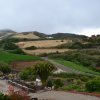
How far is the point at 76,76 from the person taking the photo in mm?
55406

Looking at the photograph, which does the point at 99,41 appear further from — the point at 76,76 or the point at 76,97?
the point at 76,97

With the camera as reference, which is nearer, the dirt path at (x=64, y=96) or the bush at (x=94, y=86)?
the dirt path at (x=64, y=96)

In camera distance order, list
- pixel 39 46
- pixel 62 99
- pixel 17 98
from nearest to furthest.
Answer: pixel 17 98 → pixel 62 99 → pixel 39 46

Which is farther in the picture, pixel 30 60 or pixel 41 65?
pixel 30 60

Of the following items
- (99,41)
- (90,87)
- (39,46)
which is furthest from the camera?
(99,41)

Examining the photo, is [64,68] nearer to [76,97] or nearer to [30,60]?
[30,60]

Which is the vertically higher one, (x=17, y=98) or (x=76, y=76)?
(x=17, y=98)

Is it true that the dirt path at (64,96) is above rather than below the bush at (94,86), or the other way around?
below

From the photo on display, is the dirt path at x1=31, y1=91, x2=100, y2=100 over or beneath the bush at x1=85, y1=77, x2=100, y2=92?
beneath

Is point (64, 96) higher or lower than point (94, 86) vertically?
lower

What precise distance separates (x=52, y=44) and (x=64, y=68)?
127ft

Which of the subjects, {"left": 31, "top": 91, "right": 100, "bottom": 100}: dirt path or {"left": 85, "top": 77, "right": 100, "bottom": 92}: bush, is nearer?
{"left": 31, "top": 91, "right": 100, "bottom": 100}: dirt path

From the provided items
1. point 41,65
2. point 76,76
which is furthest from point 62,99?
point 76,76

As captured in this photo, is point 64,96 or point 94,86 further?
point 94,86
